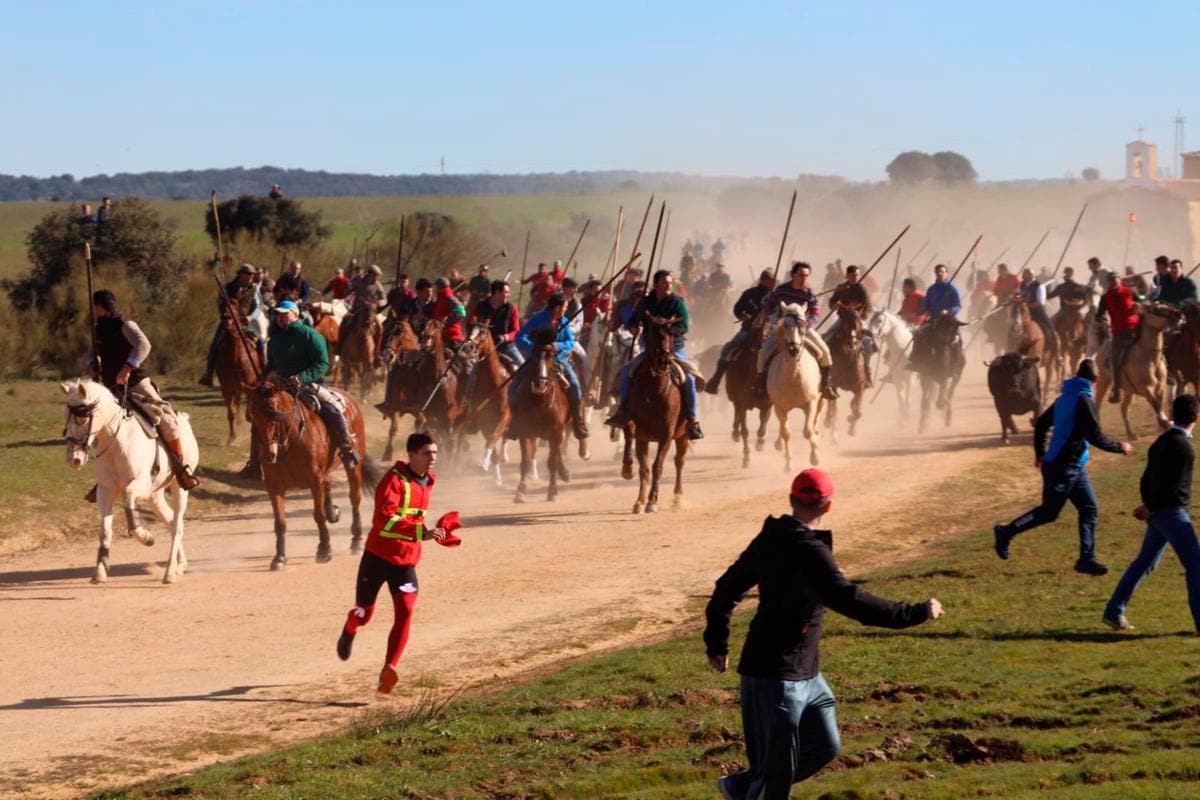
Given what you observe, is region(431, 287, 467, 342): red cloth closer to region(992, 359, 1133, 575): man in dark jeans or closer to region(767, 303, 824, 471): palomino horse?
region(767, 303, 824, 471): palomino horse

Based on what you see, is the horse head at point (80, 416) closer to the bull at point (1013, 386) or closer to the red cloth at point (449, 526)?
the red cloth at point (449, 526)

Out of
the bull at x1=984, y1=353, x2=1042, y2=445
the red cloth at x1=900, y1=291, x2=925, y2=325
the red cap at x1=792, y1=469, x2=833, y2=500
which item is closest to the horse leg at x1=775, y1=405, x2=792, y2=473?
the bull at x1=984, y1=353, x2=1042, y2=445

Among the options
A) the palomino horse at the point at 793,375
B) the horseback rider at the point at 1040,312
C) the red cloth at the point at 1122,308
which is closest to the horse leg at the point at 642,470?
the palomino horse at the point at 793,375

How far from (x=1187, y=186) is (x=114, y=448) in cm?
9885

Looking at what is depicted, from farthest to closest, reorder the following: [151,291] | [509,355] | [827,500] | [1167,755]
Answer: [151,291], [509,355], [1167,755], [827,500]

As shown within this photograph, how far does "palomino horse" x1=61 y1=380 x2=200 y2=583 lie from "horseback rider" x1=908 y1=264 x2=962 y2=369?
1688 centimetres

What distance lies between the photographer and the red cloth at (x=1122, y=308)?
28.8 m

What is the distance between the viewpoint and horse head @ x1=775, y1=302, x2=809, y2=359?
84.1 feet

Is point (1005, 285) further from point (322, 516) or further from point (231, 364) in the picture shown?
point (322, 516)

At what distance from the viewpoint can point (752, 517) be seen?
22.6 meters

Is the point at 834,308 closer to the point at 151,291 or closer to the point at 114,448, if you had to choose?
the point at 114,448

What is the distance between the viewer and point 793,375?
26.2 m

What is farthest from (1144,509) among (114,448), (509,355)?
(509,355)

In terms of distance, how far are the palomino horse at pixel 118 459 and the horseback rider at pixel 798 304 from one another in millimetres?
9767
